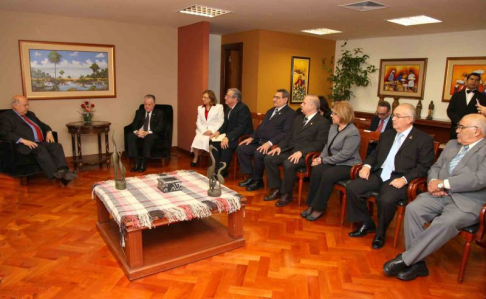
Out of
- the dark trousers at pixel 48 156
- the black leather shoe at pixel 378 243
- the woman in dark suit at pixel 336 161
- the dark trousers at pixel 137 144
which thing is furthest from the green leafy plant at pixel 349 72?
the dark trousers at pixel 48 156

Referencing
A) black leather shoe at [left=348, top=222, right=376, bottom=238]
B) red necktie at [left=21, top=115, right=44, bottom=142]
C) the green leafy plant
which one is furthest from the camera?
the green leafy plant

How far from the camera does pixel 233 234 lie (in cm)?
324

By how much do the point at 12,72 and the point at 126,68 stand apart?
1.74 m

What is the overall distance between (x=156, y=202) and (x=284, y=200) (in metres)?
1.79

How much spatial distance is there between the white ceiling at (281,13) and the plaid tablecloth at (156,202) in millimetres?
2462

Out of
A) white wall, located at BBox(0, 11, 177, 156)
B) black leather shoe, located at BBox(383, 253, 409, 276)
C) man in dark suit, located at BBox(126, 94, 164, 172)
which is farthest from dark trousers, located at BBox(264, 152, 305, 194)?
white wall, located at BBox(0, 11, 177, 156)

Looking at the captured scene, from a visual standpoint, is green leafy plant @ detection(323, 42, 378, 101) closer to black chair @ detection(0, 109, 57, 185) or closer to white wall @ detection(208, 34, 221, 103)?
white wall @ detection(208, 34, 221, 103)

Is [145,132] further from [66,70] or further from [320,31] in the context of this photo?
[320,31]

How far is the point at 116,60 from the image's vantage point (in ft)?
20.9

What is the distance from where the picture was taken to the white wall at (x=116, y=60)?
5520 millimetres

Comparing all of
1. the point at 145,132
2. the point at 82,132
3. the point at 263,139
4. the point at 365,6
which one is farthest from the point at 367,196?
the point at 82,132

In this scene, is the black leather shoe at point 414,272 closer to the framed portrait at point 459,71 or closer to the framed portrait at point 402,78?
the framed portrait at point 459,71

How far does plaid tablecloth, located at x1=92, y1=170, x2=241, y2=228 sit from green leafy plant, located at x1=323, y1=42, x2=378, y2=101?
17.3 feet

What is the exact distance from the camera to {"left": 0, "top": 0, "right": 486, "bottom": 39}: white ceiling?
14.8 ft
